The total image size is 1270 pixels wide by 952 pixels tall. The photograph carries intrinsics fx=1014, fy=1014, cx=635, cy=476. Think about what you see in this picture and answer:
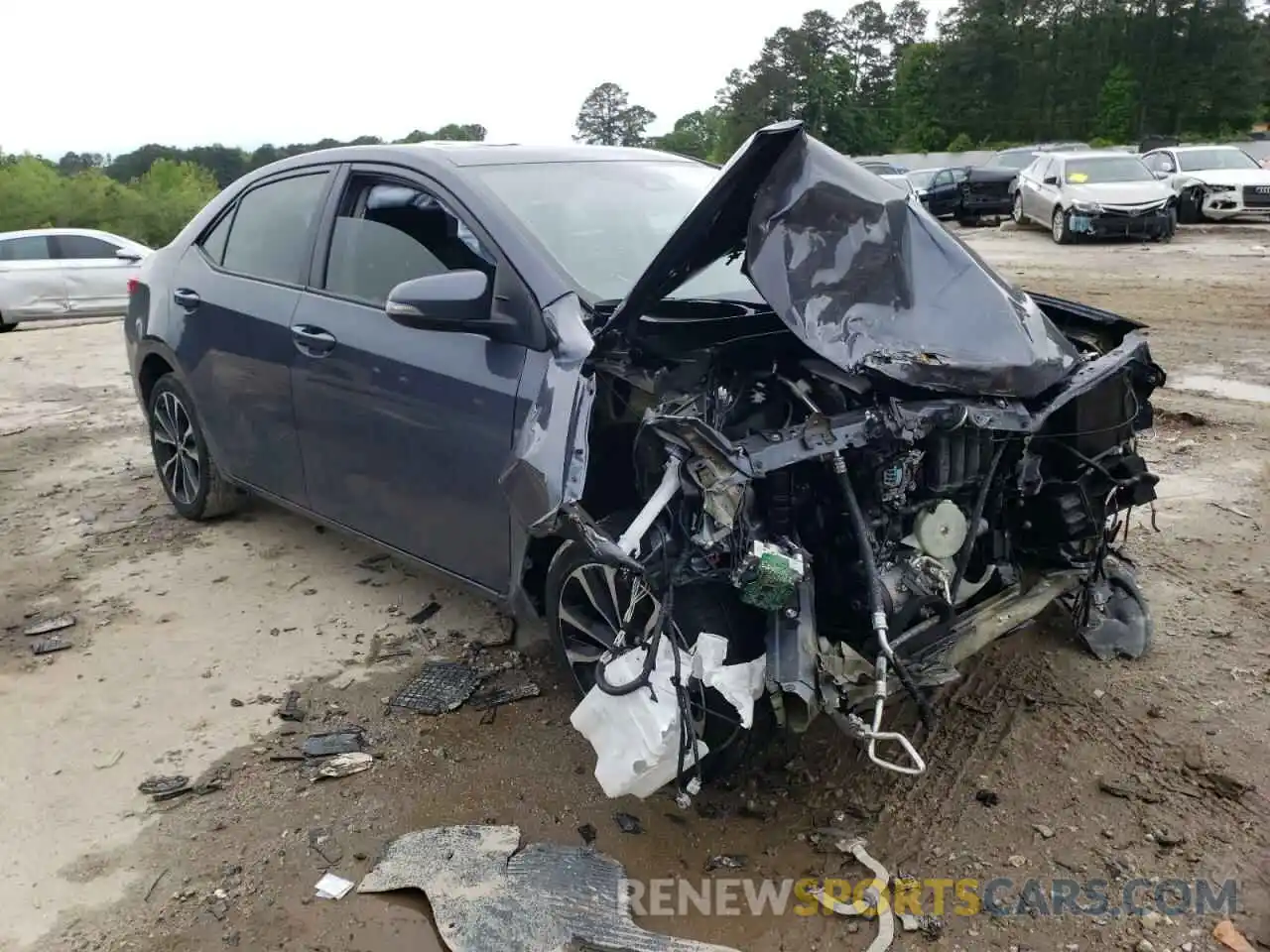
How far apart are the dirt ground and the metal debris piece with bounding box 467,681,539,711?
0.06 meters

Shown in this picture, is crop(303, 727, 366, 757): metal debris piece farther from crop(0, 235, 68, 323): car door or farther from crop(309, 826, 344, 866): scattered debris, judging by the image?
crop(0, 235, 68, 323): car door

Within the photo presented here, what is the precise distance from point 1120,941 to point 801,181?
6.67 feet

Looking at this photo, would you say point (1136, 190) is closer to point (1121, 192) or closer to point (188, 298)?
point (1121, 192)

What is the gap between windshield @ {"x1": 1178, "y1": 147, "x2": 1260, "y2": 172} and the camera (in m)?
18.5

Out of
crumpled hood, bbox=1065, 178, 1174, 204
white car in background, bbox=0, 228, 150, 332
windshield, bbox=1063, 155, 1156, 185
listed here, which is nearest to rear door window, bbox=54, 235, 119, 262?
white car in background, bbox=0, 228, 150, 332

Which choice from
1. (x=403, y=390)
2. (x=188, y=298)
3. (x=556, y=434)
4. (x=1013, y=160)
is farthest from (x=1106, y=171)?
(x=556, y=434)

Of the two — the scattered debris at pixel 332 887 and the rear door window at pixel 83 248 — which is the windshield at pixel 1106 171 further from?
the scattered debris at pixel 332 887

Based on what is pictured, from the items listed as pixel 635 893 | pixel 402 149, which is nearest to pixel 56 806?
pixel 635 893

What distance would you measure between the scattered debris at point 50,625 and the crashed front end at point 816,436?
2.51m

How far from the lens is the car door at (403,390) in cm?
328

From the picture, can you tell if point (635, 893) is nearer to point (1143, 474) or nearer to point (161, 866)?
point (161, 866)

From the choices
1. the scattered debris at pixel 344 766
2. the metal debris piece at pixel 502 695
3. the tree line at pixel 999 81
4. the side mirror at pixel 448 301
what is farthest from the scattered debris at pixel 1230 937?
the tree line at pixel 999 81

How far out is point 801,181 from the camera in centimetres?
273

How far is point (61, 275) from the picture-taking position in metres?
14.4
